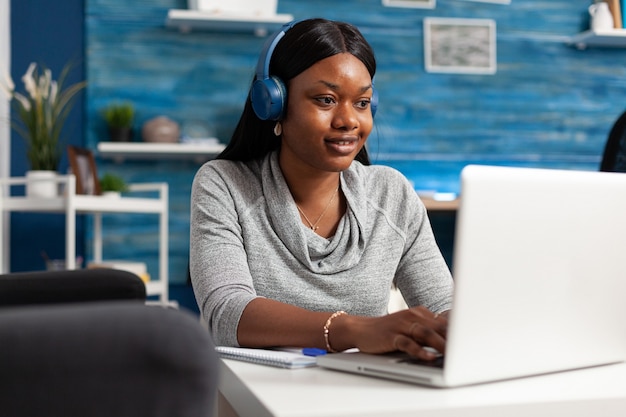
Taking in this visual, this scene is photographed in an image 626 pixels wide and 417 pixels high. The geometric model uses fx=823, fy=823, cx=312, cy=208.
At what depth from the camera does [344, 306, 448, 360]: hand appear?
2.91 ft

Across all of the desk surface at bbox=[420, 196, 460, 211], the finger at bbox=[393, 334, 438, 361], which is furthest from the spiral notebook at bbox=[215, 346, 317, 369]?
the desk surface at bbox=[420, 196, 460, 211]

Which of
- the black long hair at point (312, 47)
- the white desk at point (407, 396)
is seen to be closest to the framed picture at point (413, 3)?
the black long hair at point (312, 47)

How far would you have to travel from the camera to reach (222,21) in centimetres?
384

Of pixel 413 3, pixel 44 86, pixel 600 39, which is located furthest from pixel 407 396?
pixel 600 39

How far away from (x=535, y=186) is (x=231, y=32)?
3.36m

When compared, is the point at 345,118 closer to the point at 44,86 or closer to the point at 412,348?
the point at 412,348

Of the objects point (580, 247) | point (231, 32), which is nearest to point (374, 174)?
point (580, 247)

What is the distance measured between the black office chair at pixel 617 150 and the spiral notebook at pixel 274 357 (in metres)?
1.44

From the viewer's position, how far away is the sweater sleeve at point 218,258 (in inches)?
47.9

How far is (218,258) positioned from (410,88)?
3026 mm

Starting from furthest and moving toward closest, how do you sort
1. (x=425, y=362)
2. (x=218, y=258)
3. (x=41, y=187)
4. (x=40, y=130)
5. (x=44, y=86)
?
(x=44, y=86)
(x=40, y=130)
(x=41, y=187)
(x=218, y=258)
(x=425, y=362)

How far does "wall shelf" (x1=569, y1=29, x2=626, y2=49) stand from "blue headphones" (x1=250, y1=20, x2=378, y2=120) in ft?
10.0

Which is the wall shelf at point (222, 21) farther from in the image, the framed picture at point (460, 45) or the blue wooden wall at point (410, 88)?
the framed picture at point (460, 45)

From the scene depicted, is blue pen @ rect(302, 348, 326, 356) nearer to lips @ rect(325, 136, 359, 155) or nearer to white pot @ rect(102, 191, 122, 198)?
lips @ rect(325, 136, 359, 155)
